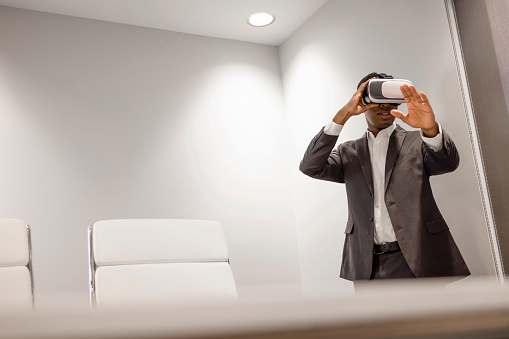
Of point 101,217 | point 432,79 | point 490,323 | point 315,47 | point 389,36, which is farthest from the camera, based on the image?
point 315,47

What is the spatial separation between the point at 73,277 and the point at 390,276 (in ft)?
6.10

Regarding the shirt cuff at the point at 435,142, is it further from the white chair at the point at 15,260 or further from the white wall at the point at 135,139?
the white wall at the point at 135,139

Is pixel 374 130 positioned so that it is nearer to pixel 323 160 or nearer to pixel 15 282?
pixel 323 160

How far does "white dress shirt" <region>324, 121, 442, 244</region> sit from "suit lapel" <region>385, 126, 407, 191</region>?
0.03 m

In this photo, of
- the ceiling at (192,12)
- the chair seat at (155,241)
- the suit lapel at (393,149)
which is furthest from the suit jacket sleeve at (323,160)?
the ceiling at (192,12)

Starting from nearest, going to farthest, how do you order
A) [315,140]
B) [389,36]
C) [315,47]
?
[315,140] → [389,36] → [315,47]

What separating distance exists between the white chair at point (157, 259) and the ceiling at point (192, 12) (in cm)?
197

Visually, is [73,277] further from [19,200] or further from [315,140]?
[315,140]

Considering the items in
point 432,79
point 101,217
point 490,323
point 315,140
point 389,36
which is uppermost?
point 389,36

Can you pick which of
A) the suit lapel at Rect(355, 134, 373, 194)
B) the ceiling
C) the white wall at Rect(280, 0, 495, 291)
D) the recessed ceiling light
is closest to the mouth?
the suit lapel at Rect(355, 134, 373, 194)

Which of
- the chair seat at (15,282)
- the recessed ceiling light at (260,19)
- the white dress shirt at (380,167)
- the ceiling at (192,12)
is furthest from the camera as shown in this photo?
the recessed ceiling light at (260,19)

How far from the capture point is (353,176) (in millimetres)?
2336

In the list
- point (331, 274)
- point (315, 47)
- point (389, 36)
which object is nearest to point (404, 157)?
point (389, 36)

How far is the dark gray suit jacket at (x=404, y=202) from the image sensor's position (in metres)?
2.04
